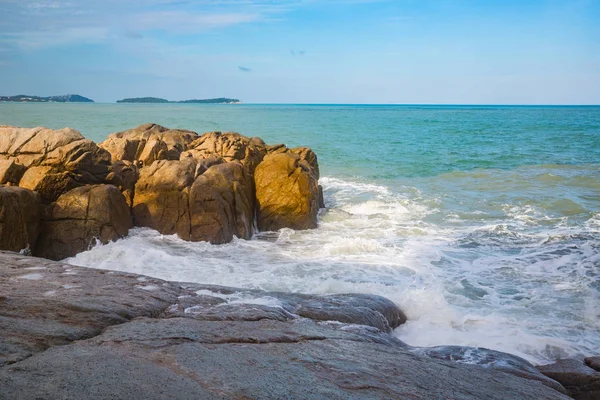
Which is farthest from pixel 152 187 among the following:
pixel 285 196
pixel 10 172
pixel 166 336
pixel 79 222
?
pixel 166 336

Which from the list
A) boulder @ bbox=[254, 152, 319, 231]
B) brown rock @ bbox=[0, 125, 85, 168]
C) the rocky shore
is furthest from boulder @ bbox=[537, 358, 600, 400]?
brown rock @ bbox=[0, 125, 85, 168]

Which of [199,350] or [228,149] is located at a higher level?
[228,149]

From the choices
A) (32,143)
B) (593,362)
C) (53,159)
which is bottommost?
(593,362)

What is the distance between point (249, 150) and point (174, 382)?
44.1 ft

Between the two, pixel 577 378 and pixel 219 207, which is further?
pixel 219 207

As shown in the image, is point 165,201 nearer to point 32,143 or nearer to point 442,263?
point 32,143

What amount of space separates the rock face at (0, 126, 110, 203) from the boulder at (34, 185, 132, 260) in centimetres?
47

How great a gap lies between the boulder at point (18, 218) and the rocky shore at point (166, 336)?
0.02 metres

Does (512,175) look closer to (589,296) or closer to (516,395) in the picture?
(589,296)

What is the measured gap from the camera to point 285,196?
1512 centimetres

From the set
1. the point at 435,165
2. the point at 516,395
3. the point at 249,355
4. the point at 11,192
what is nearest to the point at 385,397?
the point at 249,355

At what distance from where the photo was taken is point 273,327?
5.50 metres

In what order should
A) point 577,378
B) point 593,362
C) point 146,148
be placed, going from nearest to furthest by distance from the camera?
point 577,378
point 593,362
point 146,148

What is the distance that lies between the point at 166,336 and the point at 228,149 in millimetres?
12301
